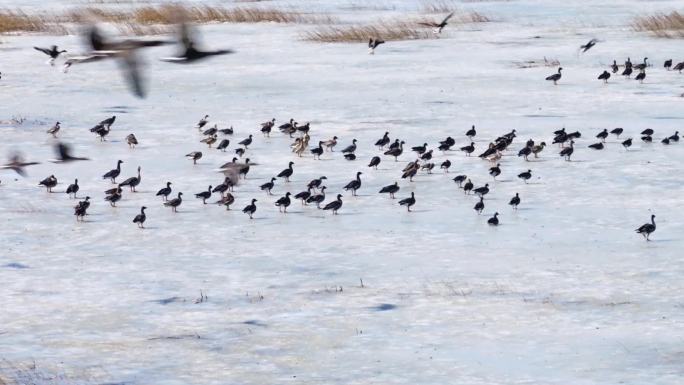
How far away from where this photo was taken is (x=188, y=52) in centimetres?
886

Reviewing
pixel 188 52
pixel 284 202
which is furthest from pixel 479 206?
pixel 188 52

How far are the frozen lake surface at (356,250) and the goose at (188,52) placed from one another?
311 cm

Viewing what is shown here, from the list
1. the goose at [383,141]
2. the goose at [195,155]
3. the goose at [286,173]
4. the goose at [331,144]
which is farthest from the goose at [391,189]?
the goose at [195,155]

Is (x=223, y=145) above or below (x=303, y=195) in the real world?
above

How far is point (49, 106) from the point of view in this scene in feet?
92.6

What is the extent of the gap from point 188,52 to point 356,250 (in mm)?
7328

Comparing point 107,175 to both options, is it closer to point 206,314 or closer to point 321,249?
point 321,249

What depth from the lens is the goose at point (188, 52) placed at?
848cm

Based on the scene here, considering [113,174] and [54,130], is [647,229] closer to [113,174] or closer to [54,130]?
[113,174]

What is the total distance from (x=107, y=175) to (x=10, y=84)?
12200 millimetres

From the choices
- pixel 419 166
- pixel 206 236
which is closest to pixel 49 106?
pixel 419 166

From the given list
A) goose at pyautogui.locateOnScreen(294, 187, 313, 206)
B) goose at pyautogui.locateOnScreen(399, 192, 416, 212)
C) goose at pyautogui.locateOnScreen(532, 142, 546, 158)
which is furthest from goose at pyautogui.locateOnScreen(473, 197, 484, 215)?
goose at pyautogui.locateOnScreen(532, 142, 546, 158)

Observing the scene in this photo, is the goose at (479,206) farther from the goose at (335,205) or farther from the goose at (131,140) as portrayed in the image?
the goose at (131,140)

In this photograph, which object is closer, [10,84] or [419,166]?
[419,166]
